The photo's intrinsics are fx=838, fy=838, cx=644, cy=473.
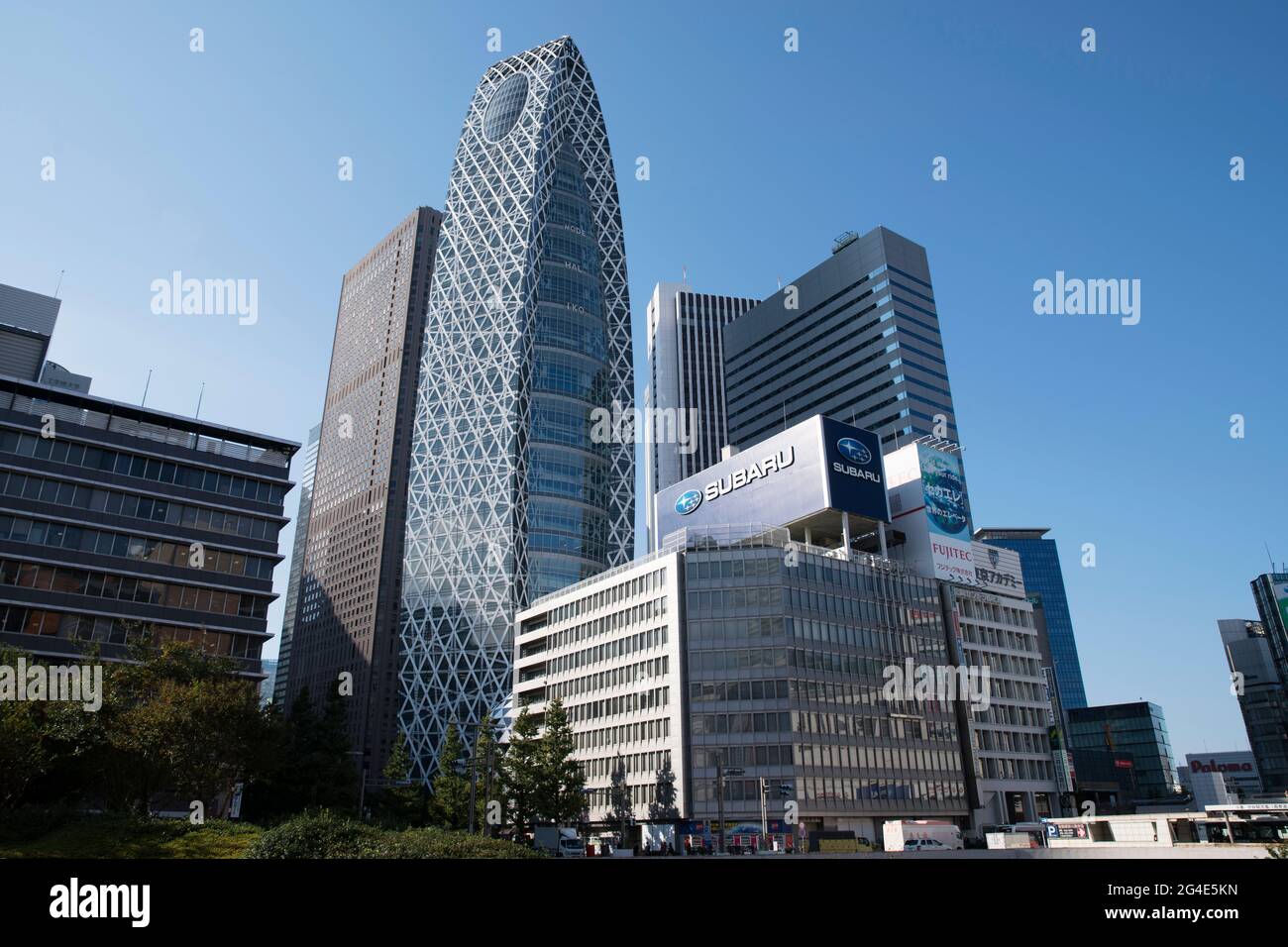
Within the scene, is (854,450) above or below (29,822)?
above

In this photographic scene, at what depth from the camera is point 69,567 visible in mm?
81125

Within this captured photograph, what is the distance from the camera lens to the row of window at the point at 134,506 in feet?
269

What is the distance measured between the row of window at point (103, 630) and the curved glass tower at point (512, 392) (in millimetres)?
39663

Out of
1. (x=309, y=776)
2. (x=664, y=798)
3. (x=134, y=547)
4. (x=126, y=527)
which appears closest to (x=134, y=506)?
(x=126, y=527)

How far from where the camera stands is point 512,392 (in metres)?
137

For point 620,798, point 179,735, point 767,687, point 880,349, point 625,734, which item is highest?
point 880,349

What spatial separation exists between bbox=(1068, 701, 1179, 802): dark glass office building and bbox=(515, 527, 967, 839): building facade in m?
88.1

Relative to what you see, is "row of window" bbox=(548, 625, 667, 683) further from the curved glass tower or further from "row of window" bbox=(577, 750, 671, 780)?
the curved glass tower

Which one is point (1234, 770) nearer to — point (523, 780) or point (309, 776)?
point (523, 780)

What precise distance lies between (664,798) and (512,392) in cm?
7354

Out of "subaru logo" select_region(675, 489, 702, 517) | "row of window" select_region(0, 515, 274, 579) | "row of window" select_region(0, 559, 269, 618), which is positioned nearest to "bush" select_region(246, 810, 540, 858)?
"row of window" select_region(0, 559, 269, 618)

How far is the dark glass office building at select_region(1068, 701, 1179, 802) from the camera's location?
166250 millimetres

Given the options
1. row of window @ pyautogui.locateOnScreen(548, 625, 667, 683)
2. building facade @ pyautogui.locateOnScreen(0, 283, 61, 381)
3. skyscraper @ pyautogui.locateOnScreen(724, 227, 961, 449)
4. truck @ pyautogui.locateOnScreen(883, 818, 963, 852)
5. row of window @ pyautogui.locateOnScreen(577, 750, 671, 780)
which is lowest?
truck @ pyautogui.locateOnScreen(883, 818, 963, 852)
